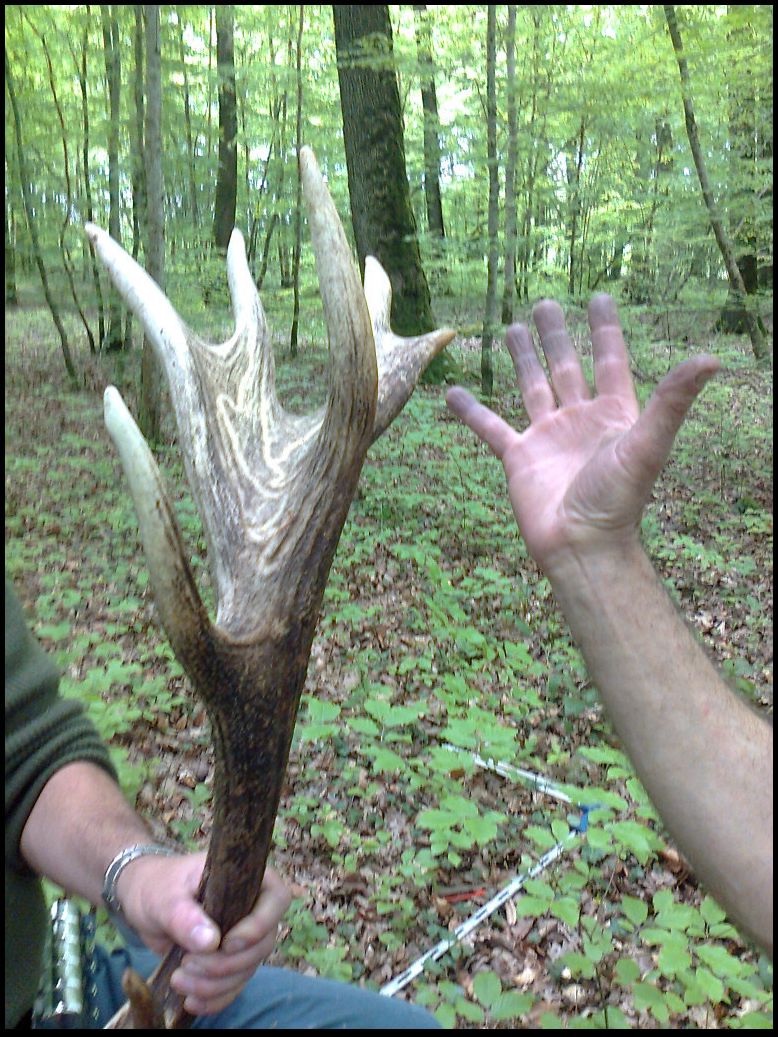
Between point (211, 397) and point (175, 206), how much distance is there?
12577 millimetres

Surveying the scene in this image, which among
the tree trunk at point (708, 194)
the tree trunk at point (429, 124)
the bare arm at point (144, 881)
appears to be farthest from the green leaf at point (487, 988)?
the tree trunk at point (708, 194)

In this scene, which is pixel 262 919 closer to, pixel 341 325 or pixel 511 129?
pixel 341 325

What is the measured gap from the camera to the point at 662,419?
121 centimetres

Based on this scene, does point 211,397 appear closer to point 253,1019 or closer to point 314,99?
point 253,1019

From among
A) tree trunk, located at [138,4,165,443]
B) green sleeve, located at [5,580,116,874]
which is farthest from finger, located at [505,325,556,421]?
tree trunk, located at [138,4,165,443]

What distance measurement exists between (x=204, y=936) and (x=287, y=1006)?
600mm

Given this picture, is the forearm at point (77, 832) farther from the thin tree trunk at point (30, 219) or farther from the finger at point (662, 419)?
the thin tree trunk at point (30, 219)

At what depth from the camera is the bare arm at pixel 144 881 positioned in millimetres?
1188

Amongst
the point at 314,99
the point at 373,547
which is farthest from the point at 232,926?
the point at 314,99

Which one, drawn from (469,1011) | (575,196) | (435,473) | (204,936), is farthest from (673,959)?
(575,196)

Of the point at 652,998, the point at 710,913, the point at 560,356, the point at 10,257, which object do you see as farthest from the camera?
the point at 10,257

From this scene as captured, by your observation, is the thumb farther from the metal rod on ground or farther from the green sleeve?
the metal rod on ground

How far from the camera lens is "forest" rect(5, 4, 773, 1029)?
259 centimetres

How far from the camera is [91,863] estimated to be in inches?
55.7
